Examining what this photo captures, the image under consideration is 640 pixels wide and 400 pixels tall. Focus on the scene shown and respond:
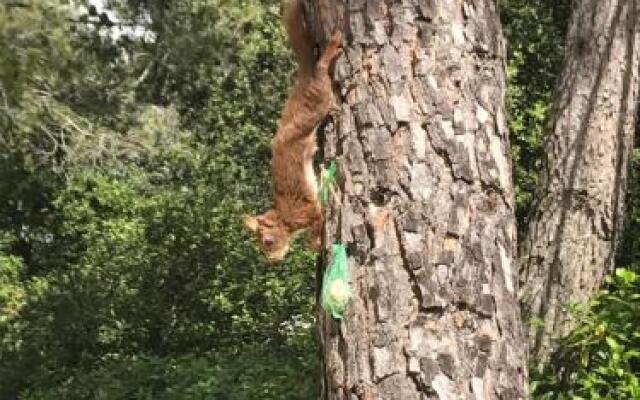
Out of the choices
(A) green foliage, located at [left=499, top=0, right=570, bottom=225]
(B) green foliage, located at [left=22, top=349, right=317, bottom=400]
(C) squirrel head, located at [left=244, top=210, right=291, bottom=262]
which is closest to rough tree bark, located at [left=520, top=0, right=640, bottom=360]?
(B) green foliage, located at [left=22, top=349, right=317, bottom=400]

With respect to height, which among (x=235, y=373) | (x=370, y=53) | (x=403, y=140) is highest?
(x=370, y=53)

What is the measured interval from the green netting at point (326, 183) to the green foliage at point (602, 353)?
221 centimetres

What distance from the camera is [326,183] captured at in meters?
2.31

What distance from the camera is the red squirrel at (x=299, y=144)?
7.66ft

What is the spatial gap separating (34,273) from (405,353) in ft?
51.4

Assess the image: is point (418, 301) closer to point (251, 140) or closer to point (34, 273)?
point (251, 140)

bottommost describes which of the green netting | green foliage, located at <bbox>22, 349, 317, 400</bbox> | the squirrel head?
green foliage, located at <bbox>22, 349, 317, 400</bbox>

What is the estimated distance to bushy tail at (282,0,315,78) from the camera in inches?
94.9

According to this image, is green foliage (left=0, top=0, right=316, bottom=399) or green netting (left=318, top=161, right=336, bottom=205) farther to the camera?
green foliage (left=0, top=0, right=316, bottom=399)

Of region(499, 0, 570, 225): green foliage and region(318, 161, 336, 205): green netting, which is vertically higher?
region(499, 0, 570, 225): green foliage

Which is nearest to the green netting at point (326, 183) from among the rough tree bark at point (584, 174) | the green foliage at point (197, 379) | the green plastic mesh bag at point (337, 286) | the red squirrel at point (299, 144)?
the red squirrel at point (299, 144)

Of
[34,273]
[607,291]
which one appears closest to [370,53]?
[607,291]

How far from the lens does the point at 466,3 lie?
2.31 m

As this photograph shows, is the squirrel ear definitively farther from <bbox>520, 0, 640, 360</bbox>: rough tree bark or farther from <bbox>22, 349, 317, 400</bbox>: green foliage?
<bbox>22, 349, 317, 400</bbox>: green foliage
